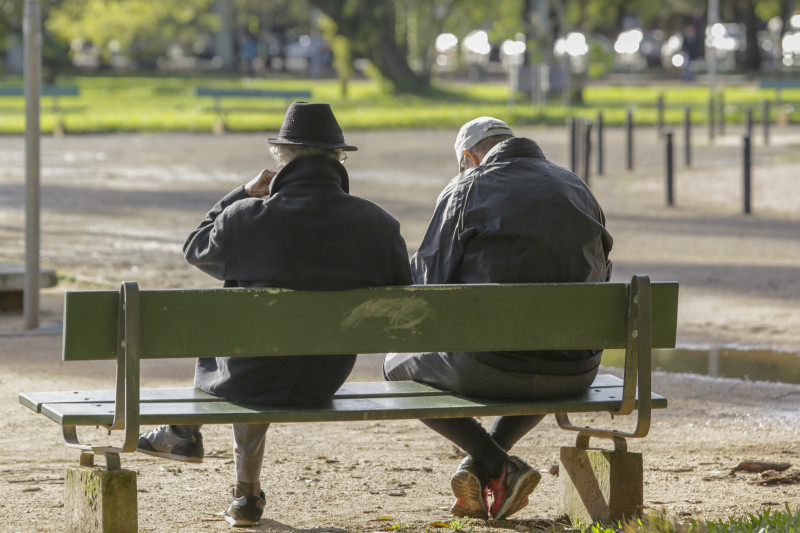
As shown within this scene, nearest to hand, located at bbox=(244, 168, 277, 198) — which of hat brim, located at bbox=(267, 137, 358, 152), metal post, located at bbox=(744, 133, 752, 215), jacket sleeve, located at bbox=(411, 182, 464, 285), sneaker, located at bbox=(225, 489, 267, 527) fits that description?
hat brim, located at bbox=(267, 137, 358, 152)

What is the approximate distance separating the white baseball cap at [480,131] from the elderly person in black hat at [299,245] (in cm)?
66

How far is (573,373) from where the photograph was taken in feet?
15.6

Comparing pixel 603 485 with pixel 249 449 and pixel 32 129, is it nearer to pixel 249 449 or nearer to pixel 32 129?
pixel 249 449

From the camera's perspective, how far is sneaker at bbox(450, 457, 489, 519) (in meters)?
4.77

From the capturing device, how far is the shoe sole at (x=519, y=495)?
4719 millimetres

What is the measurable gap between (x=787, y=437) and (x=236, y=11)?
6642 cm

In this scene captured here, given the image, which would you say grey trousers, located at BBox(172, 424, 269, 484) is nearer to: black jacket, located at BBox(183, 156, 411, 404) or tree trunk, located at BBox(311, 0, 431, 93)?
black jacket, located at BBox(183, 156, 411, 404)

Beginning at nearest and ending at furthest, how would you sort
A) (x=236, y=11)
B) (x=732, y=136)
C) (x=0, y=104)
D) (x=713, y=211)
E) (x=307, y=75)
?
1. (x=713, y=211)
2. (x=732, y=136)
3. (x=0, y=104)
4. (x=307, y=75)
5. (x=236, y=11)

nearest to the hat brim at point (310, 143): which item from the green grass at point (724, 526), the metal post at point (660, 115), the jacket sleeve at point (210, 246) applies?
the jacket sleeve at point (210, 246)

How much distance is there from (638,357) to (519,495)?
652 millimetres

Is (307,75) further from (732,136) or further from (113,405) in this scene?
(113,405)

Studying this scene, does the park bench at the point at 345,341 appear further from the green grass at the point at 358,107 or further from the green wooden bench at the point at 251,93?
the green wooden bench at the point at 251,93

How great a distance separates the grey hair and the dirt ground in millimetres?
1297

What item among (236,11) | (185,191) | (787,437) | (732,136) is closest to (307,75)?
(236,11)
